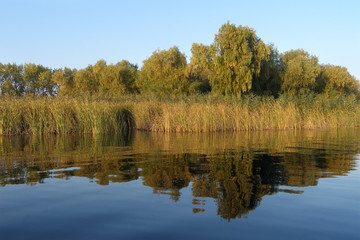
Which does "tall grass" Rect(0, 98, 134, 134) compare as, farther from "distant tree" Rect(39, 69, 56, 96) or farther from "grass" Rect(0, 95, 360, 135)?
"distant tree" Rect(39, 69, 56, 96)

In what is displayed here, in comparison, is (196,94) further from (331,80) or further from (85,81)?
(85,81)

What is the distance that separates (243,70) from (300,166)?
77.8 feet

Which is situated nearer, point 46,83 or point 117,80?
point 117,80

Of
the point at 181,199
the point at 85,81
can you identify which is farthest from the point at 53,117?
the point at 85,81

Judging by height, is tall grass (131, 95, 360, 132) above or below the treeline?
below

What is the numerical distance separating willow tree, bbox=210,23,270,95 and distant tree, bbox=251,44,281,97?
230 cm

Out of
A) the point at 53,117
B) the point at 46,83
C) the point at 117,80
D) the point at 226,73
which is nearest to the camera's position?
the point at 53,117

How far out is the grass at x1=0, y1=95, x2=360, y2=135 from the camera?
1656 cm

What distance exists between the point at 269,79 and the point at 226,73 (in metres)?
8.34

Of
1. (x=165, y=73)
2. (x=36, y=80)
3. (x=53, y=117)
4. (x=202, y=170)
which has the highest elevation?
(x=36, y=80)

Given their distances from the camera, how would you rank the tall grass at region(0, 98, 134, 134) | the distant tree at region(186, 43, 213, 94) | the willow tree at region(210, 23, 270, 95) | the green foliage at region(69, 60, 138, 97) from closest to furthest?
the tall grass at region(0, 98, 134, 134) → the willow tree at region(210, 23, 270, 95) → the distant tree at region(186, 43, 213, 94) → the green foliage at region(69, 60, 138, 97)

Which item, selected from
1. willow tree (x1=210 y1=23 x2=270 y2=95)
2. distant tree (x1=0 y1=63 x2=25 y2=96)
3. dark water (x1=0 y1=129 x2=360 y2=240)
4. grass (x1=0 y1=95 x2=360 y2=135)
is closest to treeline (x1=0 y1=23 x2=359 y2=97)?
willow tree (x1=210 y1=23 x2=270 y2=95)

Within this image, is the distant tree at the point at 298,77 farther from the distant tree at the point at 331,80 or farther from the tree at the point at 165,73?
the tree at the point at 165,73

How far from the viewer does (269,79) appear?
1430 inches
